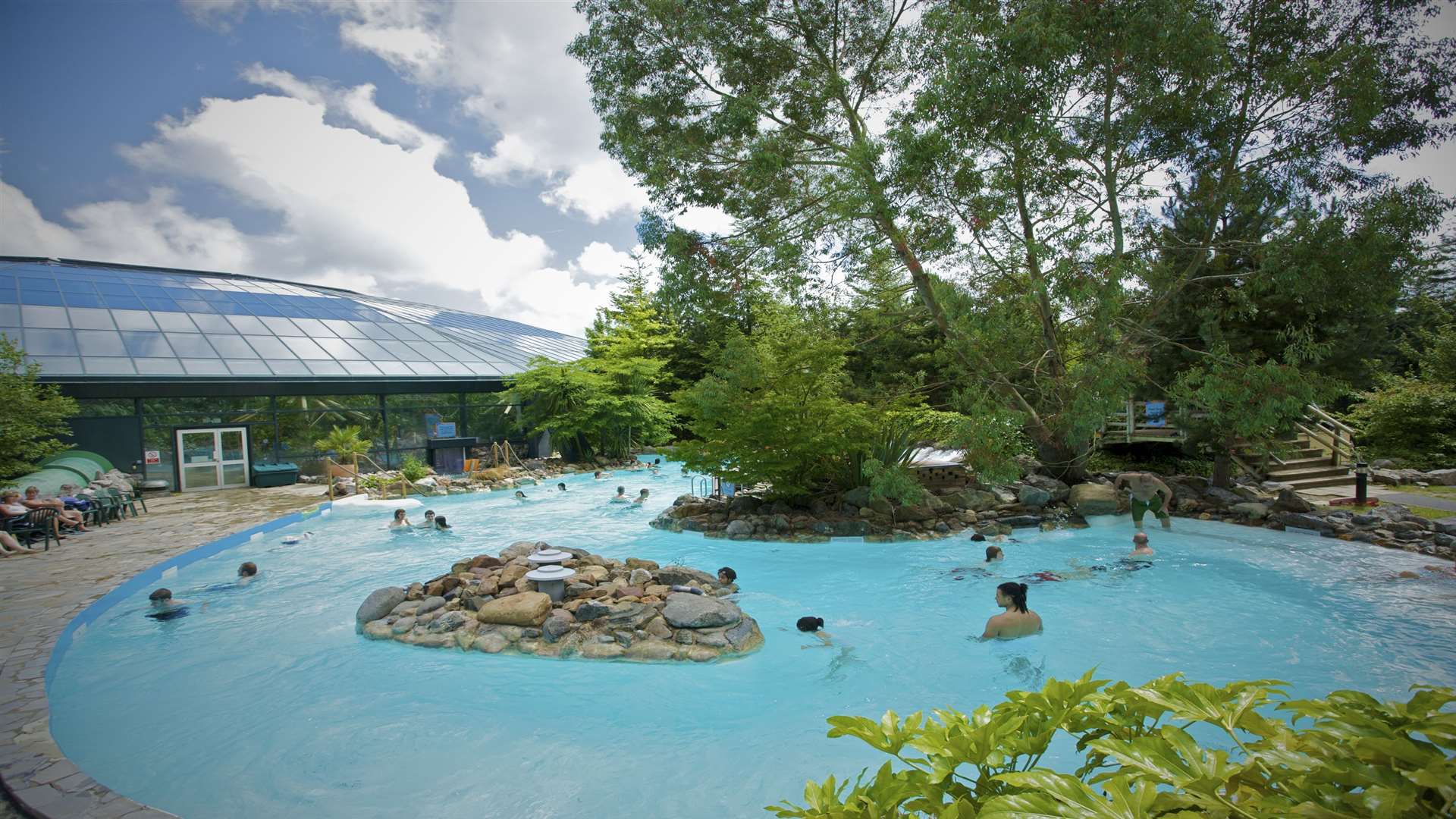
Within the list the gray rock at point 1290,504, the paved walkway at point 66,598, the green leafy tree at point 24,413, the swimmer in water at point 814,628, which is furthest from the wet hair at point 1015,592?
the green leafy tree at point 24,413

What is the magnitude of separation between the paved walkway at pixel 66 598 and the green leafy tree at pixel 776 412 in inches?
313

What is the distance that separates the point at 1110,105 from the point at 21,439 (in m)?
19.6

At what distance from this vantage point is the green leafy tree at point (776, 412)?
11.2 metres

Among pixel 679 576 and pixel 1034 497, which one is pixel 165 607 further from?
pixel 1034 497

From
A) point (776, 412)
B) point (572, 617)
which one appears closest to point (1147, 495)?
point (776, 412)

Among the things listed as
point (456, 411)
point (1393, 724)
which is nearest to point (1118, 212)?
point (1393, 724)

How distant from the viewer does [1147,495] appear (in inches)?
467

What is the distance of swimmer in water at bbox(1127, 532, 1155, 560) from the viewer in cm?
937

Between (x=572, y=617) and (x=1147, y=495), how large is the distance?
10.4m

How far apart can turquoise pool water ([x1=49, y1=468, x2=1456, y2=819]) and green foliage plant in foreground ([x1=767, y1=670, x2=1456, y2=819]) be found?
3077 mm

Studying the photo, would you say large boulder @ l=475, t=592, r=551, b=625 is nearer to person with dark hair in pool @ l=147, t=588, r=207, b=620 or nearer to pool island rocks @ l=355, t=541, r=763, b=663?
pool island rocks @ l=355, t=541, r=763, b=663

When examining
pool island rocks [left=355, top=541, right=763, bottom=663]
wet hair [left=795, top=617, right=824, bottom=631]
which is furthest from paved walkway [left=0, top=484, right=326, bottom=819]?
wet hair [left=795, top=617, right=824, bottom=631]

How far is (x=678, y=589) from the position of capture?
24.3 feet

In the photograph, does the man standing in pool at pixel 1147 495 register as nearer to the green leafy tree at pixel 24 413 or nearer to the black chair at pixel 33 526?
the black chair at pixel 33 526
